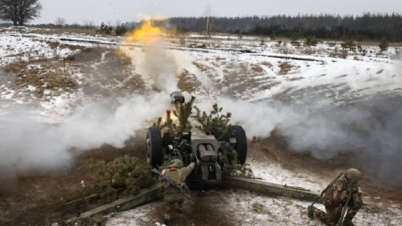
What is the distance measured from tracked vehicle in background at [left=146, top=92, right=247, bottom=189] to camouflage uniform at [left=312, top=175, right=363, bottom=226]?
6.54 ft

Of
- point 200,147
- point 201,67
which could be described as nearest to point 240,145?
point 200,147

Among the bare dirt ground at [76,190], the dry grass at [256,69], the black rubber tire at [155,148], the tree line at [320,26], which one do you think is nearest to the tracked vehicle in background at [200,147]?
the black rubber tire at [155,148]

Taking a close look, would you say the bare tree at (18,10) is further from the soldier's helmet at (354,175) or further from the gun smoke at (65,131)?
the soldier's helmet at (354,175)

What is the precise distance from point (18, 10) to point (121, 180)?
2035 inches

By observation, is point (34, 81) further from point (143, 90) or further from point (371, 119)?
point (371, 119)

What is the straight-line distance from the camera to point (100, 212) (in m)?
6.76

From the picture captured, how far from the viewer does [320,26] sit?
226ft

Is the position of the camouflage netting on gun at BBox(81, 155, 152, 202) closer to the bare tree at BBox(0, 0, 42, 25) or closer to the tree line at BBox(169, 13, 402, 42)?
the tree line at BBox(169, 13, 402, 42)

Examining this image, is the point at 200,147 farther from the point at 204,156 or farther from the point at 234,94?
the point at 234,94

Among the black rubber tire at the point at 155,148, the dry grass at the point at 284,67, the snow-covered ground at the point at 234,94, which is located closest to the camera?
the snow-covered ground at the point at 234,94

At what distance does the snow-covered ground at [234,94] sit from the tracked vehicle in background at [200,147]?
24.8 inches

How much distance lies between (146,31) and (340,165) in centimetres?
1144

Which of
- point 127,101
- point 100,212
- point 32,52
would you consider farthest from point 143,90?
point 100,212

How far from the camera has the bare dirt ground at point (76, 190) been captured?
679cm
